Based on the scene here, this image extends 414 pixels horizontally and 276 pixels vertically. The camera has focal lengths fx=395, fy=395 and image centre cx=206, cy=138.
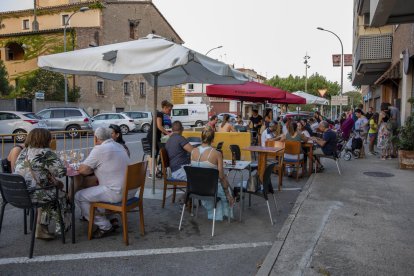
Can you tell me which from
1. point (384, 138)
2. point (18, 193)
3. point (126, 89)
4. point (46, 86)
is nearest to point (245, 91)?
point (384, 138)

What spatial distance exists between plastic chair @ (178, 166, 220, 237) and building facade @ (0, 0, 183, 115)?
31677mm

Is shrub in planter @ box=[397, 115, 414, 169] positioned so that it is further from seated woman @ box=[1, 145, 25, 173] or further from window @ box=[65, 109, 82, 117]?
window @ box=[65, 109, 82, 117]

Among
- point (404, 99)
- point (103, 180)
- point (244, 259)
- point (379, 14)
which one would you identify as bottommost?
point (244, 259)

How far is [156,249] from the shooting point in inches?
183

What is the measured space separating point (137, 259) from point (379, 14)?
4335mm

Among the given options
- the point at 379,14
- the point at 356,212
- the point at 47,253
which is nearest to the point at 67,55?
the point at 47,253

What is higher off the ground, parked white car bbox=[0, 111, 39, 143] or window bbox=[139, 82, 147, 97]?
window bbox=[139, 82, 147, 97]

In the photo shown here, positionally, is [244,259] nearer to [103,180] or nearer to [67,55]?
[103,180]

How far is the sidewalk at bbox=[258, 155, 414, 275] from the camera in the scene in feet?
13.2

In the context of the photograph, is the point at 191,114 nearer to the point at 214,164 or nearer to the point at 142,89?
the point at 142,89

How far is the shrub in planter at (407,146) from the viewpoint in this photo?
32.5 feet

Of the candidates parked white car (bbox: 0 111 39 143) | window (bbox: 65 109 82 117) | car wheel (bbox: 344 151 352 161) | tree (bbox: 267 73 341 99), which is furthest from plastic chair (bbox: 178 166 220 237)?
tree (bbox: 267 73 341 99)

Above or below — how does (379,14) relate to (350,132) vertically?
above

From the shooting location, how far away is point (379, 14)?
17.1ft
